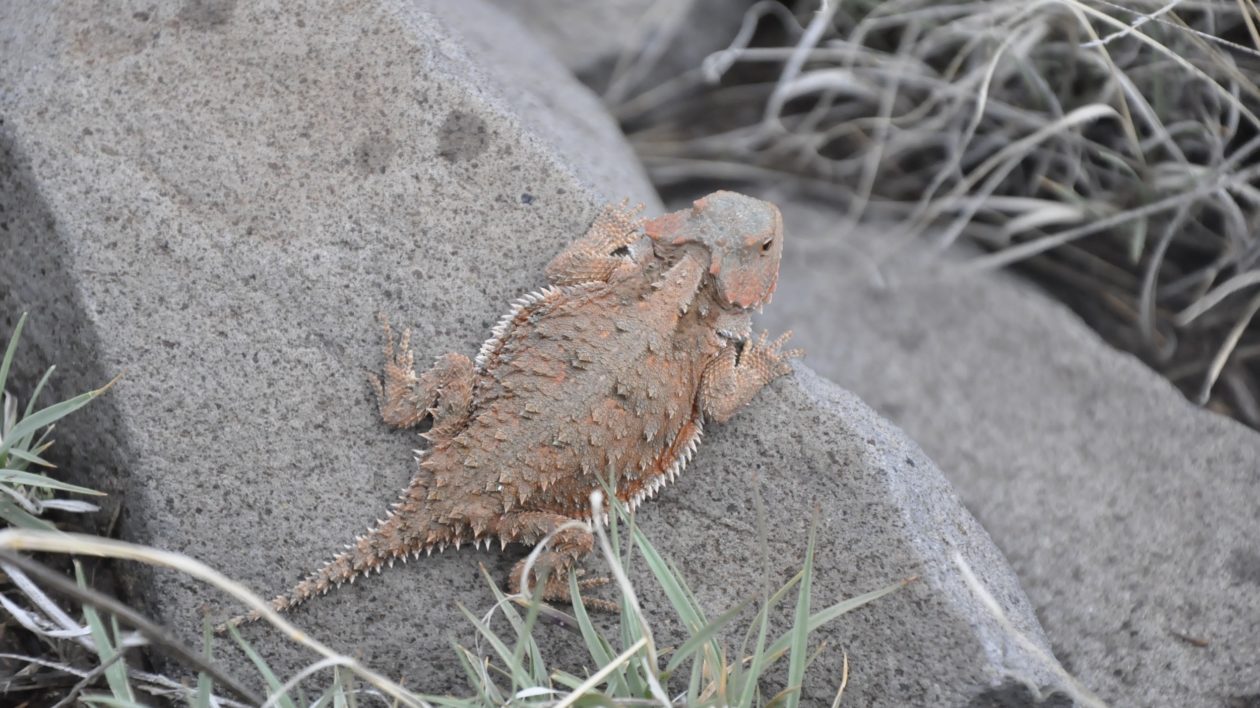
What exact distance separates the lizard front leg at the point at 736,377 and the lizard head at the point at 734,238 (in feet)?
0.56

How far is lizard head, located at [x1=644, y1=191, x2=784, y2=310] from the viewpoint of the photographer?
3.04 metres

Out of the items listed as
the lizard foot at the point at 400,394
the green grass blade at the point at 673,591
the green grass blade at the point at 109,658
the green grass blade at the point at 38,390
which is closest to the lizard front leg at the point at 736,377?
the green grass blade at the point at 673,591

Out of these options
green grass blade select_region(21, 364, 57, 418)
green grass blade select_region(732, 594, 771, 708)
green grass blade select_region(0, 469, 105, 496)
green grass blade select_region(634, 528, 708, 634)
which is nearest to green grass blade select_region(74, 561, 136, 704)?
green grass blade select_region(0, 469, 105, 496)

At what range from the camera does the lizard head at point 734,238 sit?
9.97 ft

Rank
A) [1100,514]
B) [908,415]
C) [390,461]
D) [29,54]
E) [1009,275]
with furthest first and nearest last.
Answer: [1009,275] < [908,415] < [1100,514] < [29,54] < [390,461]

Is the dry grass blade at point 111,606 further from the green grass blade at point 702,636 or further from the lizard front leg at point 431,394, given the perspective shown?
the green grass blade at point 702,636

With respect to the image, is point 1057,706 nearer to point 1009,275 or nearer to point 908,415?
point 908,415

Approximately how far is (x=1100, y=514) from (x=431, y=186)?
222cm

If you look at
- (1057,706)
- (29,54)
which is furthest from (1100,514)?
(29,54)

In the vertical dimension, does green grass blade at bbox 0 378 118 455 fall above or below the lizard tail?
above

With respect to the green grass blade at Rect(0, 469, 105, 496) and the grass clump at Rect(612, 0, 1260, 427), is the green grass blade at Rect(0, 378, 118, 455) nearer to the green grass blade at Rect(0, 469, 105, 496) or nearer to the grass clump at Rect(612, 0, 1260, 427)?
the green grass blade at Rect(0, 469, 105, 496)

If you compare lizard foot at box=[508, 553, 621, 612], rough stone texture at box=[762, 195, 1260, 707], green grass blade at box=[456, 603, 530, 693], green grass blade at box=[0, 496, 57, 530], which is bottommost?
rough stone texture at box=[762, 195, 1260, 707]

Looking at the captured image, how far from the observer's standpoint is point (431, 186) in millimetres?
3043

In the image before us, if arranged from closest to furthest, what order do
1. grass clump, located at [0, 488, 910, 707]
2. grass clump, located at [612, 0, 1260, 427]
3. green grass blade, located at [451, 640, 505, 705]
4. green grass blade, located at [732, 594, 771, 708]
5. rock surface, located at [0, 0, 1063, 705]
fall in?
grass clump, located at [0, 488, 910, 707]
green grass blade, located at [732, 594, 771, 708]
green grass blade, located at [451, 640, 505, 705]
rock surface, located at [0, 0, 1063, 705]
grass clump, located at [612, 0, 1260, 427]
